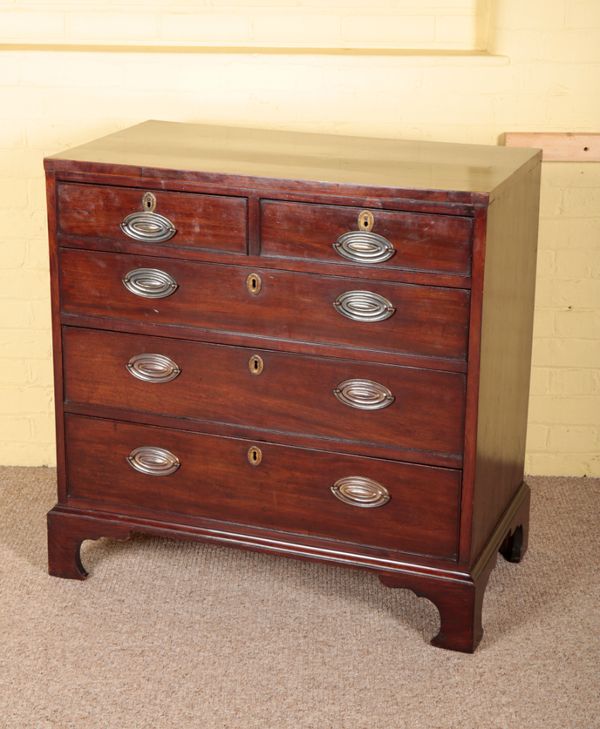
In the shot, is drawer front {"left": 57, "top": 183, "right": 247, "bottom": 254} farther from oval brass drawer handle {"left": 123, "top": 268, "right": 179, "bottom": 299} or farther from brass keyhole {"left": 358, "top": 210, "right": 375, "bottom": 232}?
brass keyhole {"left": 358, "top": 210, "right": 375, "bottom": 232}

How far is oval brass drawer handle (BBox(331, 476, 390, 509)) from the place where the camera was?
275 cm

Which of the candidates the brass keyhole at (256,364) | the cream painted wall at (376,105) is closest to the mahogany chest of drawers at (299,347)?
the brass keyhole at (256,364)

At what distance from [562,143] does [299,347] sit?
107 cm

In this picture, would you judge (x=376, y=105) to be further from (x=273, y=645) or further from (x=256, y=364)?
(x=273, y=645)

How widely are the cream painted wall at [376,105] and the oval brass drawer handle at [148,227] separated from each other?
2.41 ft

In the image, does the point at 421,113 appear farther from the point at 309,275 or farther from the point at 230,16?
the point at 309,275

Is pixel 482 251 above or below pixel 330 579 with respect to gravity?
above

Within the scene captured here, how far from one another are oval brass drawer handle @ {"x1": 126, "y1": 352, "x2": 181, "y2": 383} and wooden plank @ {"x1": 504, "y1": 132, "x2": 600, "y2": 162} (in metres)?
1.13

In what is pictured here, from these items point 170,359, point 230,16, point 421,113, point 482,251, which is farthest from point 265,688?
point 230,16

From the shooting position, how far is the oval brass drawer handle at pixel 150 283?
277 centimetres

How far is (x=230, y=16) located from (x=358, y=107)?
1.48 ft

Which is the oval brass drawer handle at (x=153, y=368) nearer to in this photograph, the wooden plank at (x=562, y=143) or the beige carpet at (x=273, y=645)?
the beige carpet at (x=273, y=645)

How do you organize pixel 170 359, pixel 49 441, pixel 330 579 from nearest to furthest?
pixel 170 359 → pixel 330 579 → pixel 49 441

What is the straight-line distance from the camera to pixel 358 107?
3346 millimetres
